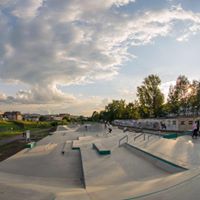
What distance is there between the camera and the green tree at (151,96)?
56.3 metres

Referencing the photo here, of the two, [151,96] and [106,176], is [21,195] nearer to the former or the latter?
[106,176]

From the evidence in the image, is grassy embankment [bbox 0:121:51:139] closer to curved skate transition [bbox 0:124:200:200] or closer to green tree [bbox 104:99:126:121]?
green tree [bbox 104:99:126:121]

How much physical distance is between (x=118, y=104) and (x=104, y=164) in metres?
80.3

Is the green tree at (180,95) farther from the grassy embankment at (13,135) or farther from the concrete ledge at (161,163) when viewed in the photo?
the concrete ledge at (161,163)

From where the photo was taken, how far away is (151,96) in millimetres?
57094

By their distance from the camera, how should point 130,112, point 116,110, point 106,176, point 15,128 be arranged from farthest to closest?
point 116,110
point 130,112
point 15,128
point 106,176

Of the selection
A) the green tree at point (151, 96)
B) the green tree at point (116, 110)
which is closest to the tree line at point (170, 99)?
the green tree at point (151, 96)

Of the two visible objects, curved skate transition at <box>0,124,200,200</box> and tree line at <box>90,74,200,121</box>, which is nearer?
curved skate transition at <box>0,124,200,200</box>

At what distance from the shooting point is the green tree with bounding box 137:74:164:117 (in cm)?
5631

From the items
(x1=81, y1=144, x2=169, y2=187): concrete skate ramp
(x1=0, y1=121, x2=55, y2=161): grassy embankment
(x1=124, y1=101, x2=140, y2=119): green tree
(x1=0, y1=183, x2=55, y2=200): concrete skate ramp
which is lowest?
(x1=0, y1=121, x2=55, y2=161): grassy embankment

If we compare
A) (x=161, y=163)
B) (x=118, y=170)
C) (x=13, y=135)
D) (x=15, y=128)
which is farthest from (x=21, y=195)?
(x=15, y=128)

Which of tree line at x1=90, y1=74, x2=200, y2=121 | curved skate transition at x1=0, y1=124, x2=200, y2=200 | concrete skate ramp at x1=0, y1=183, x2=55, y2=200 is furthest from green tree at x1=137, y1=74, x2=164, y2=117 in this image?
concrete skate ramp at x1=0, y1=183, x2=55, y2=200

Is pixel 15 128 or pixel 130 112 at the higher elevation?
pixel 130 112

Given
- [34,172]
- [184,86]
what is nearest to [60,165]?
[34,172]
